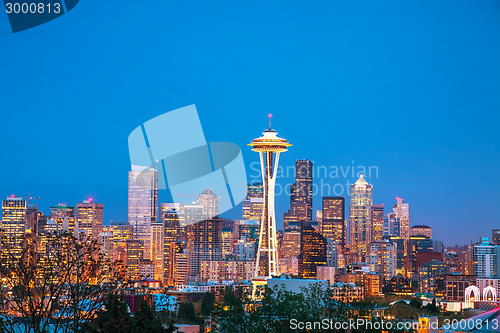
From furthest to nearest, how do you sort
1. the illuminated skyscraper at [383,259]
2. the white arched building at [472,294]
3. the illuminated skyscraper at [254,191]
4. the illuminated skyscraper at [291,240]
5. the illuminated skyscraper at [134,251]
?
the illuminated skyscraper at [254,191], the illuminated skyscraper at [291,240], the illuminated skyscraper at [383,259], the illuminated skyscraper at [134,251], the white arched building at [472,294]

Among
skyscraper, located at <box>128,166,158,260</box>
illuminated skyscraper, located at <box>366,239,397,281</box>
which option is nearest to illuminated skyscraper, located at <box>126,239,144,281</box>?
skyscraper, located at <box>128,166,158,260</box>

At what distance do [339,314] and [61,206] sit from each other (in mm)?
44389

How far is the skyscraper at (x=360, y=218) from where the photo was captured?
63.2 metres

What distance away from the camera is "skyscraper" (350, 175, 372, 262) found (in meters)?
63.2

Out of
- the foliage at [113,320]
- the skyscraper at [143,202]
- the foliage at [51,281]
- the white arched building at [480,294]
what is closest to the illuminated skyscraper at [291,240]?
the skyscraper at [143,202]

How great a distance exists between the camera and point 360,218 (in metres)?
66.6

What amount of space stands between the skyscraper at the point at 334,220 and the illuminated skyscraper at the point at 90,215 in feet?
60.4

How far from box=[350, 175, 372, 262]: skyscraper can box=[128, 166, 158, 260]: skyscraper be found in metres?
16.5

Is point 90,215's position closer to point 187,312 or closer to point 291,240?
point 291,240

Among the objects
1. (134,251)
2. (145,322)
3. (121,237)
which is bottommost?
(145,322)

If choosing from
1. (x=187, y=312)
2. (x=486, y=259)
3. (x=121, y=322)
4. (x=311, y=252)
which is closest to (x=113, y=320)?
(x=121, y=322)

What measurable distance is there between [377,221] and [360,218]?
4.91 ft

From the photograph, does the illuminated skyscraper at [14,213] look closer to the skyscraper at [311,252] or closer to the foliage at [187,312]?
the skyscraper at [311,252]

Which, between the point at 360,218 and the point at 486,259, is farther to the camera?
the point at 360,218
